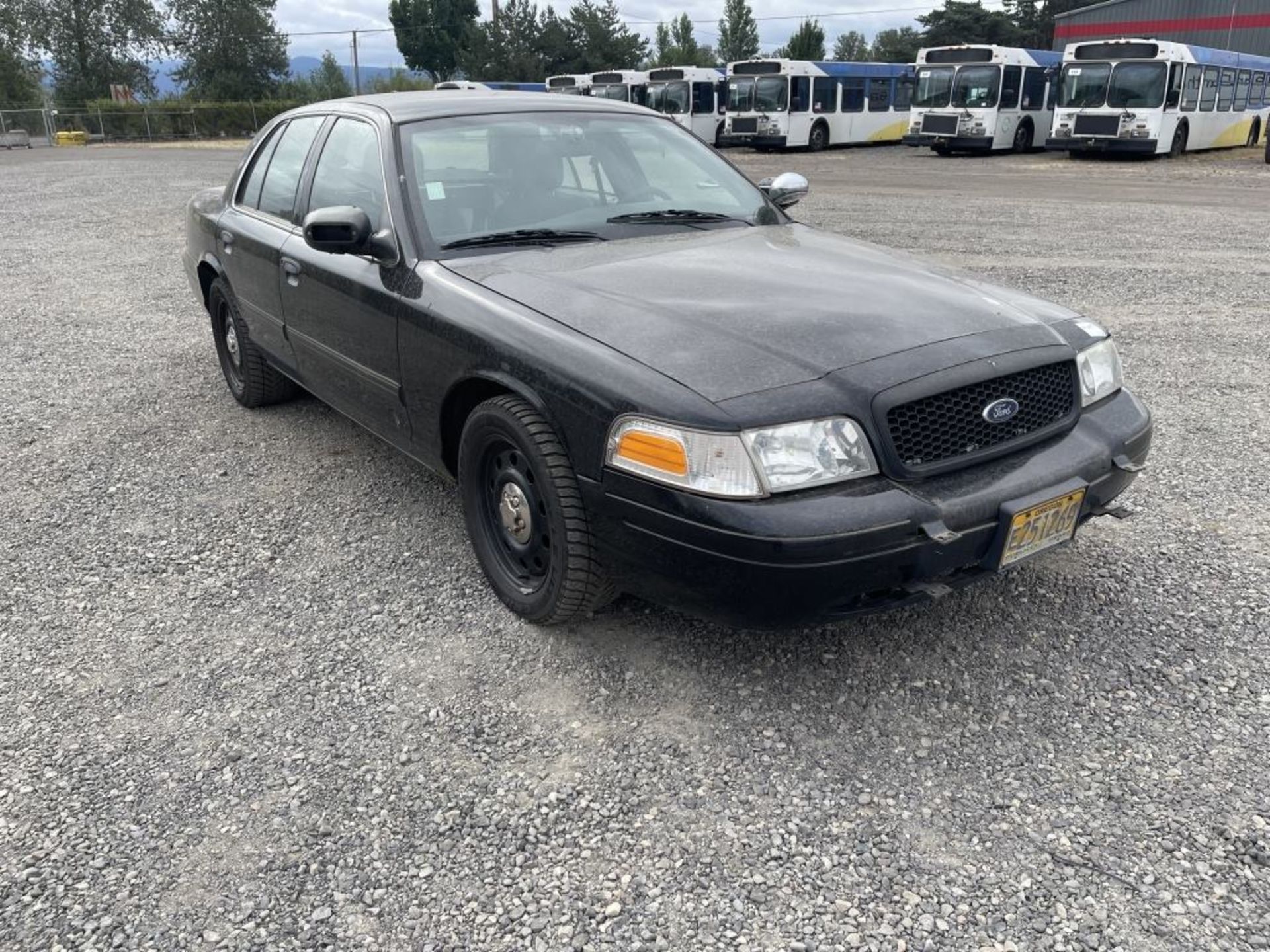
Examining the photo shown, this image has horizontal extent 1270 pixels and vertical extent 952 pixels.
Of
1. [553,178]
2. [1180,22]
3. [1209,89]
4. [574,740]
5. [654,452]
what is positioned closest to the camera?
[654,452]

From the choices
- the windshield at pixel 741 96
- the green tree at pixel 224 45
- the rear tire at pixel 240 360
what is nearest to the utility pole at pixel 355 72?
the green tree at pixel 224 45

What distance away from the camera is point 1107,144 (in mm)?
22781

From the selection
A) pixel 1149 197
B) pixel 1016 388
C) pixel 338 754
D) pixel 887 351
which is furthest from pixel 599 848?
pixel 1149 197

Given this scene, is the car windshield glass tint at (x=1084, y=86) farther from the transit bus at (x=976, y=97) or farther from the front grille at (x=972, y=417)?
the front grille at (x=972, y=417)

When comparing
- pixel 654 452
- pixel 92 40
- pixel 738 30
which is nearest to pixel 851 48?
pixel 738 30

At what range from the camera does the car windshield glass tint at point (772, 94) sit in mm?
27516

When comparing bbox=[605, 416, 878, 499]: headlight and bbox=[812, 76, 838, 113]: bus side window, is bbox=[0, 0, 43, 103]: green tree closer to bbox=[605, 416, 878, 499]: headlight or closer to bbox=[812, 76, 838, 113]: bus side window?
bbox=[812, 76, 838, 113]: bus side window

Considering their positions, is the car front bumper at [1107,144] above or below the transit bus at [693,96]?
below

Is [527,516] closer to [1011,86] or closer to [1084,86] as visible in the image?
[1084,86]

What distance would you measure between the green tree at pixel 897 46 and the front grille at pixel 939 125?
46.9 meters

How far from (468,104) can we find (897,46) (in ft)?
267

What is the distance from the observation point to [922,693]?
284 cm

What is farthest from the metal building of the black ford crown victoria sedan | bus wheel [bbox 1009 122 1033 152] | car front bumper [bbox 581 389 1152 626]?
car front bumper [bbox 581 389 1152 626]

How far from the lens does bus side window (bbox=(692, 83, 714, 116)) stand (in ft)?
97.1
